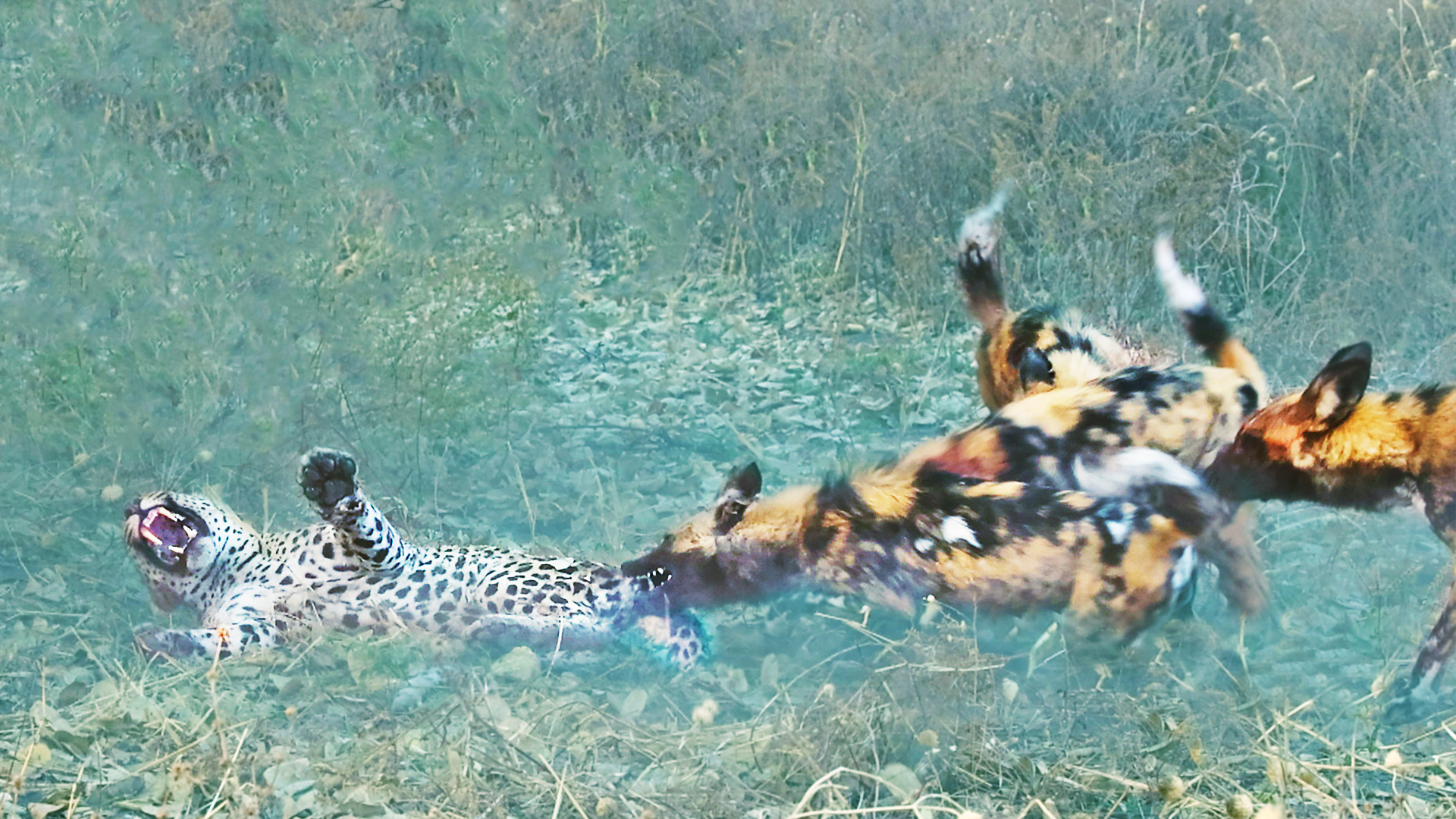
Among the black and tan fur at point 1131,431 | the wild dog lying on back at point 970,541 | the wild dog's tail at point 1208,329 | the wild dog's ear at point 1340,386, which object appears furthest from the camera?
the wild dog's tail at point 1208,329

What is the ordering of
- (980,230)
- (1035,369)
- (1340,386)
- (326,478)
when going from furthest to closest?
1. (980,230)
2. (1035,369)
3. (326,478)
4. (1340,386)

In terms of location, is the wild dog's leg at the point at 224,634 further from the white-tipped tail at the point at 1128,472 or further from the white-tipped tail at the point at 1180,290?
the white-tipped tail at the point at 1180,290

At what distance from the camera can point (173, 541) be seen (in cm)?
390

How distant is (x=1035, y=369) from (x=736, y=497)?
0.76 meters

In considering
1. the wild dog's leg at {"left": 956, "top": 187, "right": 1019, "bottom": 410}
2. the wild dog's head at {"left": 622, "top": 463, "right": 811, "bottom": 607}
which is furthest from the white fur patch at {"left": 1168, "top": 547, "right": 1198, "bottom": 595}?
the wild dog's head at {"left": 622, "top": 463, "right": 811, "bottom": 607}

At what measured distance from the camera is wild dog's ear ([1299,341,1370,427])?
3447 millimetres

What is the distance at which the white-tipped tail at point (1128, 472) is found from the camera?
3.60 m

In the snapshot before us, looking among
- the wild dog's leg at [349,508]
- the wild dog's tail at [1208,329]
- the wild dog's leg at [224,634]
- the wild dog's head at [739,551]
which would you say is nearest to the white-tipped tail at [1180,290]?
the wild dog's tail at [1208,329]

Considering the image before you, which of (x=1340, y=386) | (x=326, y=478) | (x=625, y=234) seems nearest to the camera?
(x=1340, y=386)

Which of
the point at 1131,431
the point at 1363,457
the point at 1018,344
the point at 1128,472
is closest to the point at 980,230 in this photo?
the point at 1018,344

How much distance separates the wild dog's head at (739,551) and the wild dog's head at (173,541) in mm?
958

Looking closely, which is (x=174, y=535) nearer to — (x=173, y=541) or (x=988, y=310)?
(x=173, y=541)

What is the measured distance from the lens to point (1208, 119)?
5.04m

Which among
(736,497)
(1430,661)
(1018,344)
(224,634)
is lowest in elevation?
(224,634)
